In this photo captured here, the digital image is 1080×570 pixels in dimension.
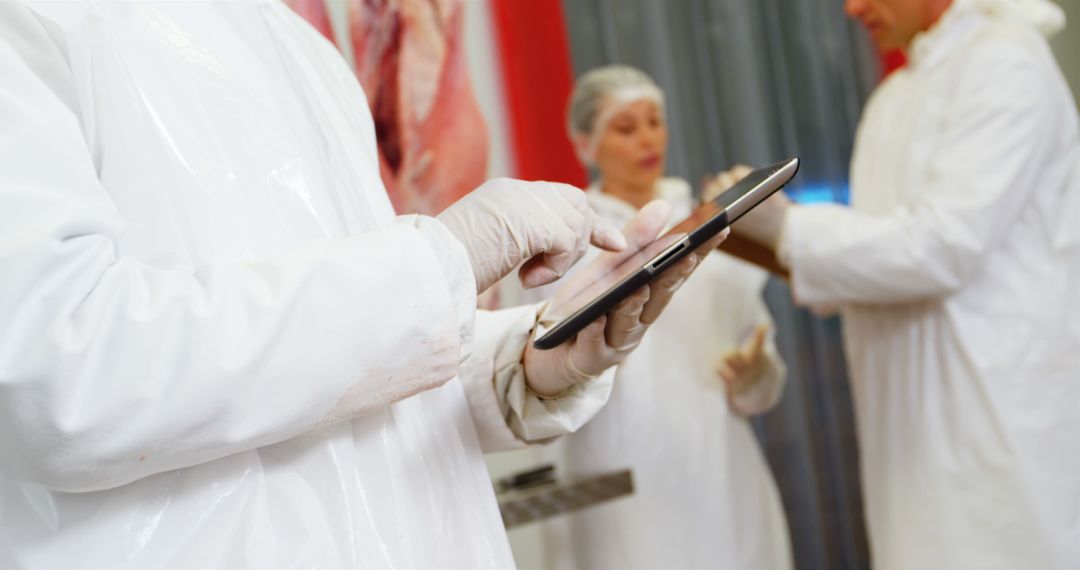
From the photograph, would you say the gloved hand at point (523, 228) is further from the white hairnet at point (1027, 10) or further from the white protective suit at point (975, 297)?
the white hairnet at point (1027, 10)

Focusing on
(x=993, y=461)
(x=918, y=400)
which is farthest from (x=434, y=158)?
(x=993, y=461)

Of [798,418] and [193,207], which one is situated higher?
[193,207]

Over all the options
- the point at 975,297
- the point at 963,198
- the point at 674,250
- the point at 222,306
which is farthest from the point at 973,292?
the point at 222,306

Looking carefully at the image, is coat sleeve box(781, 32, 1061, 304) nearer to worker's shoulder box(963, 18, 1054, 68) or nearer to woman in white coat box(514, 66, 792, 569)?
worker's shoulder box(963, 18, 1054, 68)

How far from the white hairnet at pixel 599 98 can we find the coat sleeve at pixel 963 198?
0.72 m

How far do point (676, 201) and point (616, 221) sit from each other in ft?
0.55

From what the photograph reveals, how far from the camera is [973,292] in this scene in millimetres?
2020

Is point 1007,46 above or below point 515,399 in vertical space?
above

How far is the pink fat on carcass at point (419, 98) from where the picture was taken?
6.52ft

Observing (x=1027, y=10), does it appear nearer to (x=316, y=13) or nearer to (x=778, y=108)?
(x=778, y=108)

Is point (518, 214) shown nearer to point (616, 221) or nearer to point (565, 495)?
point (565, 495)

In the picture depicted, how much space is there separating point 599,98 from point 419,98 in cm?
67

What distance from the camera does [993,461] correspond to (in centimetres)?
194

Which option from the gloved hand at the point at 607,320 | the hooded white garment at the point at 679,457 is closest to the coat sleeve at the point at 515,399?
the gloved hand at the point at 607,320
